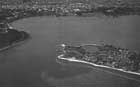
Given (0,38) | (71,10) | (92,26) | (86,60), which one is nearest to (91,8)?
(71,10)

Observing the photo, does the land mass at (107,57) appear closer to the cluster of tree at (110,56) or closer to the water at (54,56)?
the cluster of tree at (110,56)

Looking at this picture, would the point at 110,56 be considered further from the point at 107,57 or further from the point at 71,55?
the point at 71,55

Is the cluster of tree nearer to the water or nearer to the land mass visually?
the land mass

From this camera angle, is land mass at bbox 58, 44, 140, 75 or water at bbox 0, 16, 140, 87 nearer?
water at bbox 0, 16, 140, 87

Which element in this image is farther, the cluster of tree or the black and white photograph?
the cluster of tree

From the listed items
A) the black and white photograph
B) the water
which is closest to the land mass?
the black and white photograph

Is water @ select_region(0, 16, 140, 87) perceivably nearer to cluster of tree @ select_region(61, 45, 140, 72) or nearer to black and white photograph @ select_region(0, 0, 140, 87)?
black and white photograph @ select_region(0, 0, 140, 87)

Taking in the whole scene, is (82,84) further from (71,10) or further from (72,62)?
(71,10)

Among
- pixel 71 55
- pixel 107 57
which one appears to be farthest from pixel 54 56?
pixel 107 57

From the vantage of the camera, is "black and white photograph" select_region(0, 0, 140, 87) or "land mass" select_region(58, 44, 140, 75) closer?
"black and white photograph" select_region(0, 0, 140, 87)
